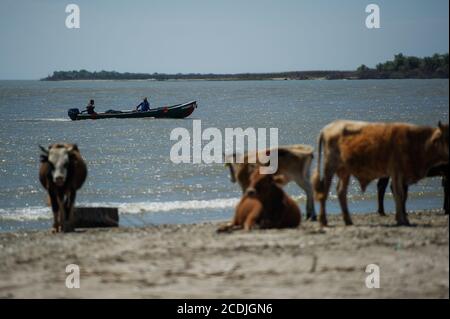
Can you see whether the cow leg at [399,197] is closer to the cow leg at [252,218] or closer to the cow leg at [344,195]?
the cow leg at [344,195]

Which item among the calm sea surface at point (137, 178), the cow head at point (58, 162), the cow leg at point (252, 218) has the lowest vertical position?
the calm sea surface at point (137, 178)

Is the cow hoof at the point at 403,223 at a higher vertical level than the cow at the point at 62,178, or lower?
lower

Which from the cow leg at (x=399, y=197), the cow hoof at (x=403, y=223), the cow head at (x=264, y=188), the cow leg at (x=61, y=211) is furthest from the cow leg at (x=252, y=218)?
the cow leg at (x=61, y=211)

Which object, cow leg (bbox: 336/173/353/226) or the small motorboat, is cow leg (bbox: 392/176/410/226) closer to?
cow leg (bbox: 336/173/353/226)

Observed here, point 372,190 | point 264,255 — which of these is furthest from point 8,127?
point 264,255

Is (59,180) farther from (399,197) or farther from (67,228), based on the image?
(399,197)

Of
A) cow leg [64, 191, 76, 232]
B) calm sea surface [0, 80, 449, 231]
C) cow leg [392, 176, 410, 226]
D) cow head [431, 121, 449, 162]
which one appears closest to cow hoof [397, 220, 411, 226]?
cow leg [392, 176, 410, 226]

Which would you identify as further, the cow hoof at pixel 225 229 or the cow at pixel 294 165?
the cow at pixel 294 165

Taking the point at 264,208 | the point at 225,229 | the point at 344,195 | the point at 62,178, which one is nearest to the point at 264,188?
the point at 264,208

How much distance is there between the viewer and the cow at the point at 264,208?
14.3 m

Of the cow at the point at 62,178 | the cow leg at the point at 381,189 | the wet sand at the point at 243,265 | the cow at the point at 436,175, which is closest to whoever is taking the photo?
the wet sand at the point at 243,265

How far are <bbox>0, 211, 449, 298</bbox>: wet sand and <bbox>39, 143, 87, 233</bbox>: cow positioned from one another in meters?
2.30

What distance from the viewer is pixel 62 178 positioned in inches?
633

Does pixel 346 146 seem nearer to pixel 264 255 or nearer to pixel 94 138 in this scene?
pixel 264 255
